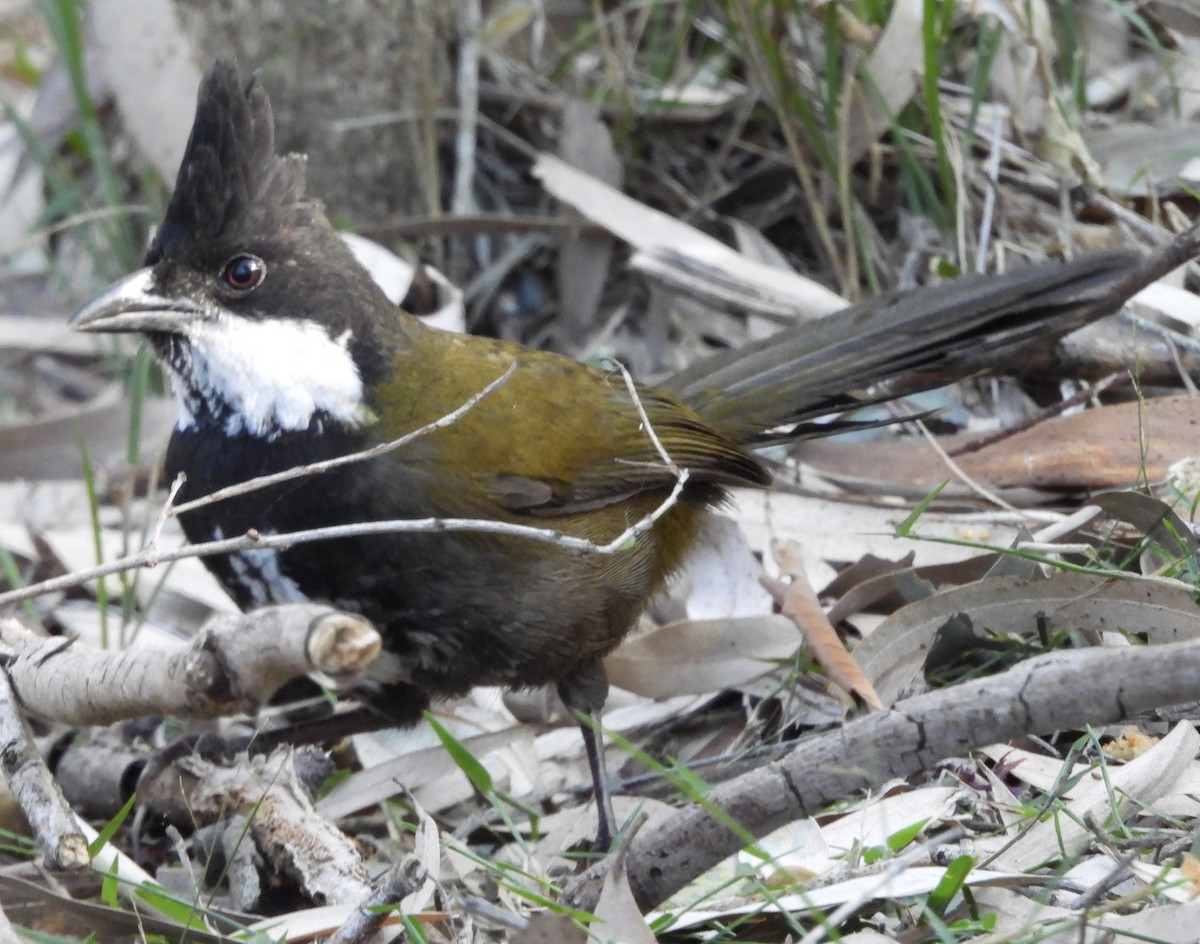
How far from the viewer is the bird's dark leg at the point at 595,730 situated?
11.7 ft

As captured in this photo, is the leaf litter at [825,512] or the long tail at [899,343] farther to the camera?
the long tail at [899,343]

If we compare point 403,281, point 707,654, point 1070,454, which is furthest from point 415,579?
point 403,281

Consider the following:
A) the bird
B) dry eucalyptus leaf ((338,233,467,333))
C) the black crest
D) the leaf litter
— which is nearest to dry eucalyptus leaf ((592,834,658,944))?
the leaf litter

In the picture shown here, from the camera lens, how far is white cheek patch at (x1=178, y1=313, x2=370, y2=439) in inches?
135

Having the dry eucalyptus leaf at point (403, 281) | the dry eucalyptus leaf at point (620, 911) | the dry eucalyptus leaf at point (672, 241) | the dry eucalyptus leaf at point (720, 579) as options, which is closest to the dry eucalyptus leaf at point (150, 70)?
the dry eucalyptus leaf at point (403, 281)

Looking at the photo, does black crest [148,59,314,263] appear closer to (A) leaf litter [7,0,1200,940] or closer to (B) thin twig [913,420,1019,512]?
(A) leaf litter [7,0,1200,940]

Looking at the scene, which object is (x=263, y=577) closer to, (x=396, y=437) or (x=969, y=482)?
(x=396, y=437)

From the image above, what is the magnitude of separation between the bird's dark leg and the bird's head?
82cm

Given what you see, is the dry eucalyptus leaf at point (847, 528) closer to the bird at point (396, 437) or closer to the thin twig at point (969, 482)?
the thin twig at point (969, 482)

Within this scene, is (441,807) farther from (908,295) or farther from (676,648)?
(908,295)

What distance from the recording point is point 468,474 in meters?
3.49

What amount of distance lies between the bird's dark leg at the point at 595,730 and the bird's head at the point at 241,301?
820 mm

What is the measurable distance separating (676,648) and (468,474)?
851 mm

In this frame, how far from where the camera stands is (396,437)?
3475mm
